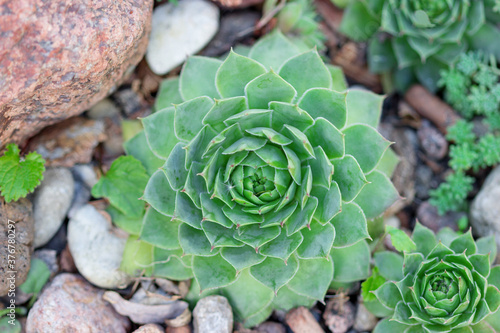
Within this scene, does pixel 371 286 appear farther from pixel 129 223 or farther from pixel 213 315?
pixel 129 223

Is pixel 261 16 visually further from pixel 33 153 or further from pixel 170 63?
pixel 33 153

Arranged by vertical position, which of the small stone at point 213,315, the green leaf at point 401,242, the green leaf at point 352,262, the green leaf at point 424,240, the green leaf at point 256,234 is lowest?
the small stone at point 213,315

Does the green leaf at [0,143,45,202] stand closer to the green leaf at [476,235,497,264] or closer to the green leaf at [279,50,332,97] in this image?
the green leaf at [279,50,332,97]

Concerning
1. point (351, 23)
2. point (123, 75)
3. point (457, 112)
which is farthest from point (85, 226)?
point (457, 112)

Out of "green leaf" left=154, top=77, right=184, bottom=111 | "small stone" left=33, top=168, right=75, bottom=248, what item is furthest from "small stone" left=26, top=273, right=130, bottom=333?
"green leaf" left=154, top=77, right=184, bottom=111

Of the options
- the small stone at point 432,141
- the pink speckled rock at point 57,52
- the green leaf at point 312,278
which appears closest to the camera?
the pink speckled rock at point 57,52

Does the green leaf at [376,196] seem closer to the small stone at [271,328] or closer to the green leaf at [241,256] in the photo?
the green leaf at [241,256]

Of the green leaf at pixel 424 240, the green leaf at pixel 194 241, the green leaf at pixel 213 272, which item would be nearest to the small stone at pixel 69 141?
the green leaf at pixel 194 241

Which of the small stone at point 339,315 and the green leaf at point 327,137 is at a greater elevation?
the green leaf at point 327,137
